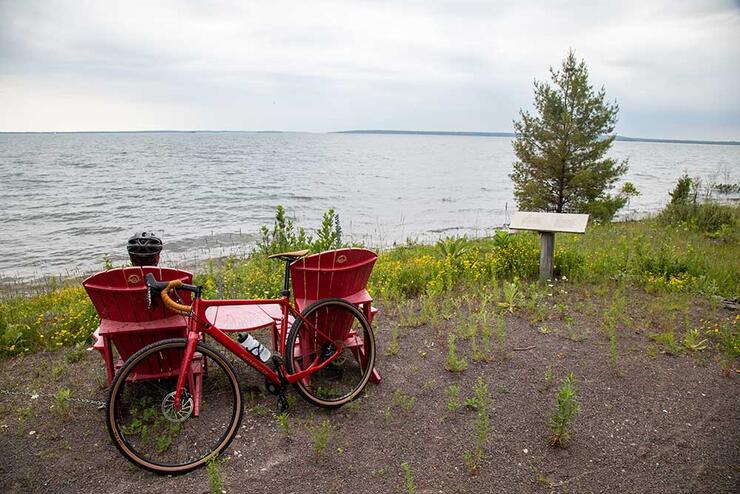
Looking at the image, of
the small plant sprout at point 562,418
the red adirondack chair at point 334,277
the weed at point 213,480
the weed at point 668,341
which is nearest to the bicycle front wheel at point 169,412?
the weed at point 213,480

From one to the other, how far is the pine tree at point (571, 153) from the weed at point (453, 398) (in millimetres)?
14441

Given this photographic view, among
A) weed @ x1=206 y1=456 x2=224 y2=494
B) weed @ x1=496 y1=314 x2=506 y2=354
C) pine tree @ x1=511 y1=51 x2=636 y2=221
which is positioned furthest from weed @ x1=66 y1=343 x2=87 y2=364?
pine tree @ x1=511 y1=51 x2=636 y2=221

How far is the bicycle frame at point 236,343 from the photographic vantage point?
11.6ft

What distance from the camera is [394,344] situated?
5457 millimetres

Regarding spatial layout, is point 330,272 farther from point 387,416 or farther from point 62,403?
point 62,403

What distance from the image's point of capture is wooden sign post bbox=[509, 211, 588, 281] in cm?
713

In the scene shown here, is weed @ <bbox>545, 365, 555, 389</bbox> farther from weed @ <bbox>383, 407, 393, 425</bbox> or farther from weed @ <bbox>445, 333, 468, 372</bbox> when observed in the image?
weed @ <bbox>383, 407, 393, 425</bbox>

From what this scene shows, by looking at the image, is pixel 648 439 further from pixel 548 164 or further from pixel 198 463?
pixel 548 164

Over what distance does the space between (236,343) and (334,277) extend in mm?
951

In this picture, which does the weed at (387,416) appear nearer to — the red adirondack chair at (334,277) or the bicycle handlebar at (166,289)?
the red adirondack chair at (334,277)

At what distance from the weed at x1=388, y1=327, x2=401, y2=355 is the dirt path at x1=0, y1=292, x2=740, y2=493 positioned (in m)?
0.07

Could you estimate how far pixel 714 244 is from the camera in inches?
424

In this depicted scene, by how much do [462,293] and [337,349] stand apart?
3254mm

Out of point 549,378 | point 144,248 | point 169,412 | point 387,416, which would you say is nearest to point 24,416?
point 169,412
